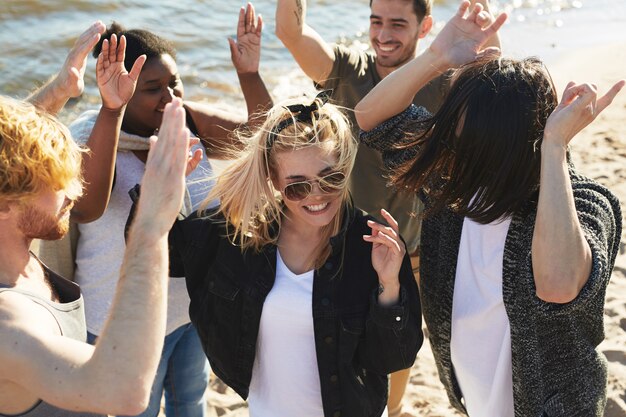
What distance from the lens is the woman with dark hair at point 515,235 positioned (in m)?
2.40

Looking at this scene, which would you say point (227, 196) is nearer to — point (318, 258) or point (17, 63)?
point (318, 258)

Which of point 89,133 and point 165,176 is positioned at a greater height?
point 165,176

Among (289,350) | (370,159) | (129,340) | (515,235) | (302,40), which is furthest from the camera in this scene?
(302,40)

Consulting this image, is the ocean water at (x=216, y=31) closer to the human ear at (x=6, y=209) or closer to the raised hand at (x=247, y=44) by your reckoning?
the raised hand at (x=247, y=44)

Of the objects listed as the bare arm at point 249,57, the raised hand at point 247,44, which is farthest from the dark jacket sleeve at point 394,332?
the raised hand at point 247,44

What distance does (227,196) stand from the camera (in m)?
Result: 3.01

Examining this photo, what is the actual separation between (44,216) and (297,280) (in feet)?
3.30

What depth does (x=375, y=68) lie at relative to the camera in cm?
437

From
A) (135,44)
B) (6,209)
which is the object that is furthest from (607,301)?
(6,209)

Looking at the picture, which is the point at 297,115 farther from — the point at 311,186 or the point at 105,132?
the point at 105,132

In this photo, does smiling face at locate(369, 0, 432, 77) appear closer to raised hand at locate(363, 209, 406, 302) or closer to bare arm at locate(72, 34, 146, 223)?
bare arm at locate(72, 34, 146, 223)

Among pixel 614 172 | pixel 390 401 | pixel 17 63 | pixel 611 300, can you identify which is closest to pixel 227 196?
pixel 390 401

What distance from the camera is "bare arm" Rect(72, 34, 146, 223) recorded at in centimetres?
309

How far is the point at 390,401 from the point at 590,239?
195cm
